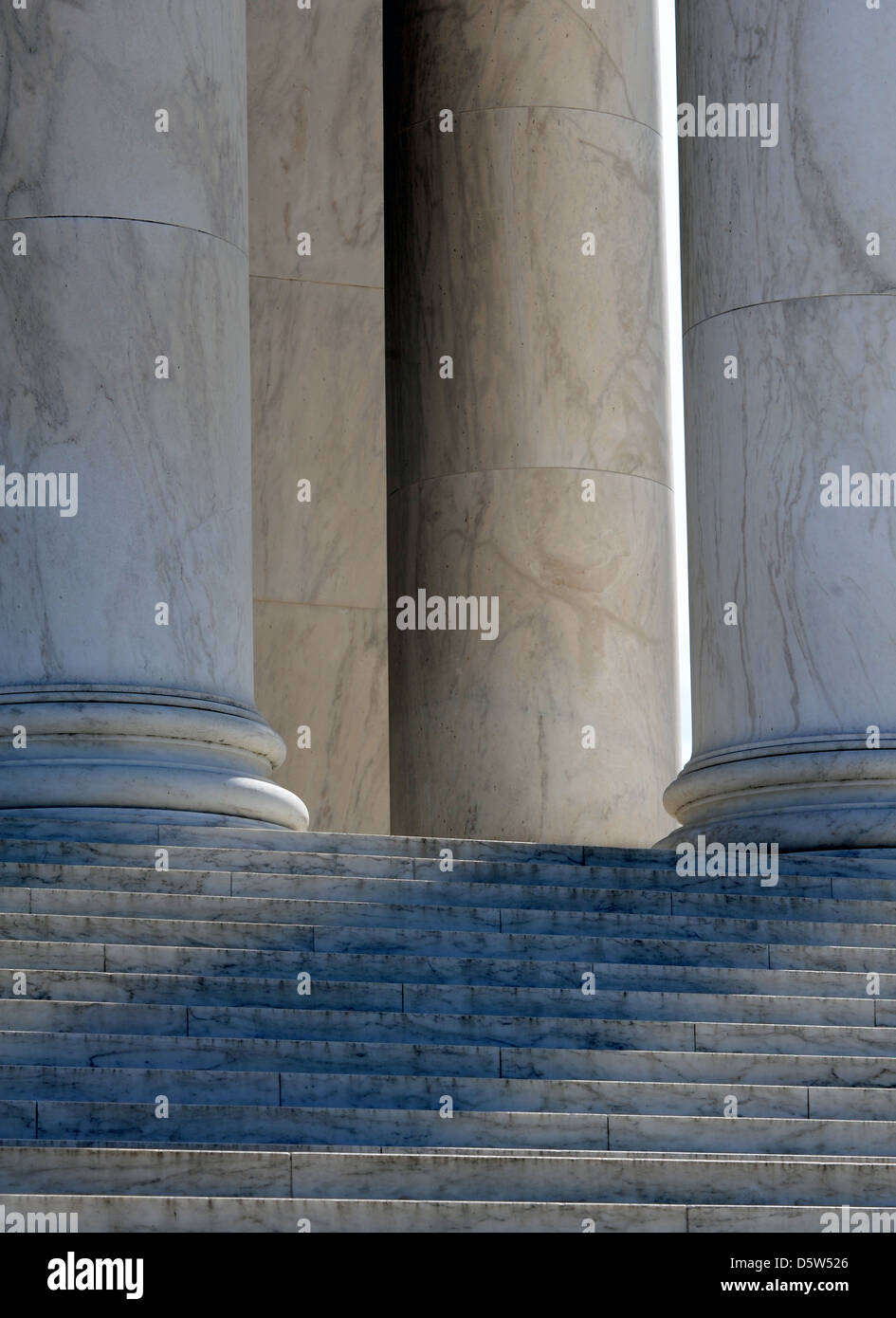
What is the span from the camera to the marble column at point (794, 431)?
8969cm

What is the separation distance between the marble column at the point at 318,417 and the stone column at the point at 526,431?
3728mm

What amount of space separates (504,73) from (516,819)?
118 ft

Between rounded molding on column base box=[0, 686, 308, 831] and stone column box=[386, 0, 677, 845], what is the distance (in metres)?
37.6

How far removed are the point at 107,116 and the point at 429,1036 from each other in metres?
35.2

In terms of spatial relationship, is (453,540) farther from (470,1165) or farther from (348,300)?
(470,1165)

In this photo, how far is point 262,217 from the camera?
127688mm

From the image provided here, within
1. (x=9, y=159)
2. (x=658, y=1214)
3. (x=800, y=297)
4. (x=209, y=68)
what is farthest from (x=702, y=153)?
(x=658, y=1214)

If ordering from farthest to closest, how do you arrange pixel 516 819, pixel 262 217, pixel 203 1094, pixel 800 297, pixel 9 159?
pixel 262 217 < pixel 516 819 < pixel 800 297 < pixel 9 159 < pixel 203 1094

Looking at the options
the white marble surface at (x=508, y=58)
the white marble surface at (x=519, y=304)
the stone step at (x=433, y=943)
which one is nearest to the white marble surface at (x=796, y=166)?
the white marble surface at (x=519, y=304)

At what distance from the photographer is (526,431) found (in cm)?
12038

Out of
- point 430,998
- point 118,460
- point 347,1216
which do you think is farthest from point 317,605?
point 347,1216

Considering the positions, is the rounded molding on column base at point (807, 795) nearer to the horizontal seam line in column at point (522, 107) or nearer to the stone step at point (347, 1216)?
the stone step at point (347, 1216)

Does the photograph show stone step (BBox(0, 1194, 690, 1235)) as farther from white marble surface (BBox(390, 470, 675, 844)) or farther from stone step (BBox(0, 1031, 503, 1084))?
white marble surface (BBox(390, 470, 675, 844))

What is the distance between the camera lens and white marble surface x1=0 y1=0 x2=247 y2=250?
83.2 m
